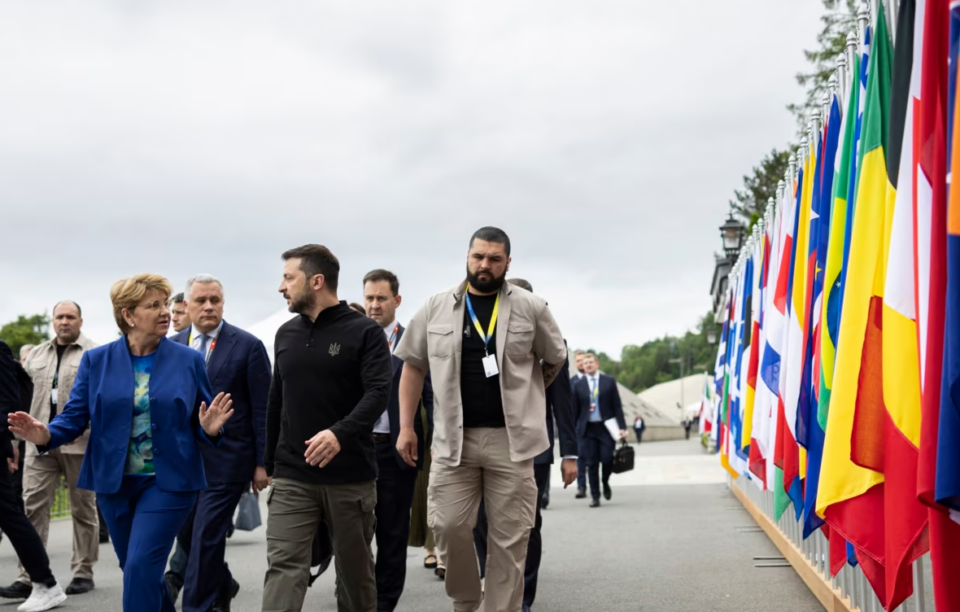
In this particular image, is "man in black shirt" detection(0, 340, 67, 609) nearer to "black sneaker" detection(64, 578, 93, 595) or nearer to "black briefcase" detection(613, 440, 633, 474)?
"black sneaker" detection(64, 578, 93, 595)

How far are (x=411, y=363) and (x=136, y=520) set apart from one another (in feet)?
6.05

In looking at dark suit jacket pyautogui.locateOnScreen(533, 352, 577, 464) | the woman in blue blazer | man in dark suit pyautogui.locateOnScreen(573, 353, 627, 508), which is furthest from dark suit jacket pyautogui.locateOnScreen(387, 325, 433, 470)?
man in dark suit pyautogui.locateOnScreen(573, 353, 627, 508)

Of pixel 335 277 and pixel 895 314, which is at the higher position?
pixel 335 277

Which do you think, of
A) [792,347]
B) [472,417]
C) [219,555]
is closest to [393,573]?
[219,555]

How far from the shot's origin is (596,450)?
17016mm

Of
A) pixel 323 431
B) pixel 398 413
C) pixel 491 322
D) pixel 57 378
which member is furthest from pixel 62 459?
pixel 491 322

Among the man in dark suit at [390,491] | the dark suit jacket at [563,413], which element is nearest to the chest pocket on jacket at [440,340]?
the man in dark suit at [390,491]

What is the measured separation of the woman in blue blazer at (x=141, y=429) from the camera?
5277mm

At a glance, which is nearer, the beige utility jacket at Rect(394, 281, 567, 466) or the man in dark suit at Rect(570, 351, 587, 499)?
the beige utility jacket at Rect(394, 281, 567, 466)

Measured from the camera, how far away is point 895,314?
375 cm

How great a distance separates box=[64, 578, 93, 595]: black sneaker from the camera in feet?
27.9

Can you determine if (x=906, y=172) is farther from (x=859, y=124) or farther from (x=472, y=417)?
(x=472, y=417)

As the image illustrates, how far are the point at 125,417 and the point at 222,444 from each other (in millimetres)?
1438

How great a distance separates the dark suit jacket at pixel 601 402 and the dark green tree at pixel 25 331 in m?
63.8
